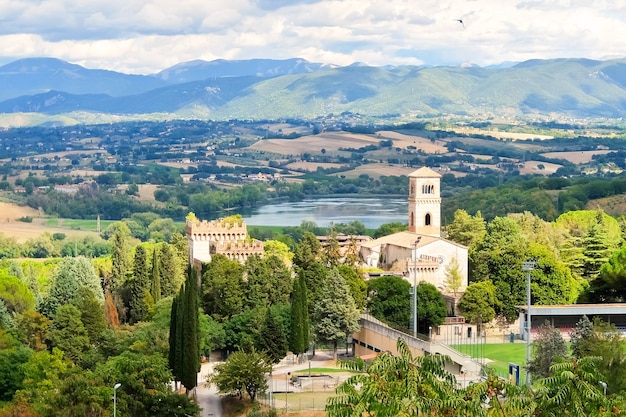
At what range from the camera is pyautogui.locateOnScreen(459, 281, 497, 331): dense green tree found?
61906 millimetres

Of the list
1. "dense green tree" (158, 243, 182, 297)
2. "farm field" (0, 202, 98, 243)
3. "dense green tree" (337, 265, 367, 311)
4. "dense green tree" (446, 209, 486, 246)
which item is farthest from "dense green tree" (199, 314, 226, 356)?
"farm field" (0, 202, 98, 243)

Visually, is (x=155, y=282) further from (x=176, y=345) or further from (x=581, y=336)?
(x=581, y=336)

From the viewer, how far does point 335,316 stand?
60375 millimetres

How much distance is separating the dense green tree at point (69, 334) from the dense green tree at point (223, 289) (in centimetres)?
710

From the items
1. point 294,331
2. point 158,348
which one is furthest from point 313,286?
point 158,348

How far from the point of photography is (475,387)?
28.8 metres

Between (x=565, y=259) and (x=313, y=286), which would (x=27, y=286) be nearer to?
(x=313, y=286)

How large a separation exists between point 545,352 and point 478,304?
1354 centimetres

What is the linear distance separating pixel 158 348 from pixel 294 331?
661 centimetres

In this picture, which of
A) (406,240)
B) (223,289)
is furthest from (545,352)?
(406,240)

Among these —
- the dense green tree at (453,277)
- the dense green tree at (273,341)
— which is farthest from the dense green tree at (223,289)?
the dense green tree at (453,277)

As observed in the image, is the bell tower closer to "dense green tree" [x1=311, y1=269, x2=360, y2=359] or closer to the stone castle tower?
the stone castle tower

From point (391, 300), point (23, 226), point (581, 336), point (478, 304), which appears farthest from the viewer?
point (23, 226)

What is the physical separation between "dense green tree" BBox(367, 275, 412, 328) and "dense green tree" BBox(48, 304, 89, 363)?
537 inches
